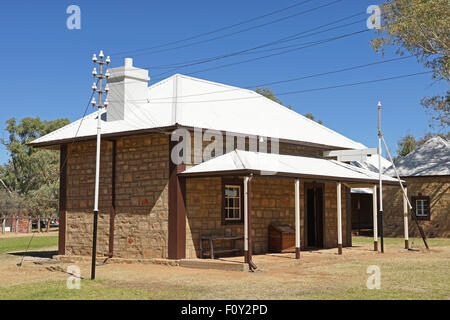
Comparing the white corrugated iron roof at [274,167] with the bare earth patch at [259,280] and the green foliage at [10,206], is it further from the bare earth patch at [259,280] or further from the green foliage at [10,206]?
the green foliage at [10,206]

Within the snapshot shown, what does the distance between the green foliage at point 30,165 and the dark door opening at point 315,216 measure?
3190 centimetres

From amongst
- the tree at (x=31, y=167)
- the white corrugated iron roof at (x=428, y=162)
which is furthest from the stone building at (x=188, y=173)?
the tree at (x=31, y=167)

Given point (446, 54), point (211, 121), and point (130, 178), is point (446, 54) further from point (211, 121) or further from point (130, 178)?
point (130, 178)

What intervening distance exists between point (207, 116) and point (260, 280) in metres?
6.37

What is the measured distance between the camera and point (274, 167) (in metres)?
15.4

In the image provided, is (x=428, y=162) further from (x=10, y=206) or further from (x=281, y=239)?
(x=10, y=206)

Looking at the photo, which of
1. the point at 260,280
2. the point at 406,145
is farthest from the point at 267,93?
the point at 260,280

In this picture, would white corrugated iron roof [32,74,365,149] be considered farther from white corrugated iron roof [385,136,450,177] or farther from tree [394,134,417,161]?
tree [394,134,417,161]

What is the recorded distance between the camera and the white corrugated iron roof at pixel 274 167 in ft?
48.2

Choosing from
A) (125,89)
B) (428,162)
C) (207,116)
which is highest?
(125,89)

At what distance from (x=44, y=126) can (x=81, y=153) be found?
1897 inches

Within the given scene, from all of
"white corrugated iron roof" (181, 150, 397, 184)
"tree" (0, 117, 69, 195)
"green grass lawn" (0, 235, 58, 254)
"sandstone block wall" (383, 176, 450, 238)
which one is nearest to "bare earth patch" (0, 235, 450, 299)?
"white corrugated iron roof" (181, 150, 397, 184)

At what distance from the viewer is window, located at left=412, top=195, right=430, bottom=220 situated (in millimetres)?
27875

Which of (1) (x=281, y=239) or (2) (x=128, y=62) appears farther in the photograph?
(2) (x=128, y=62)
